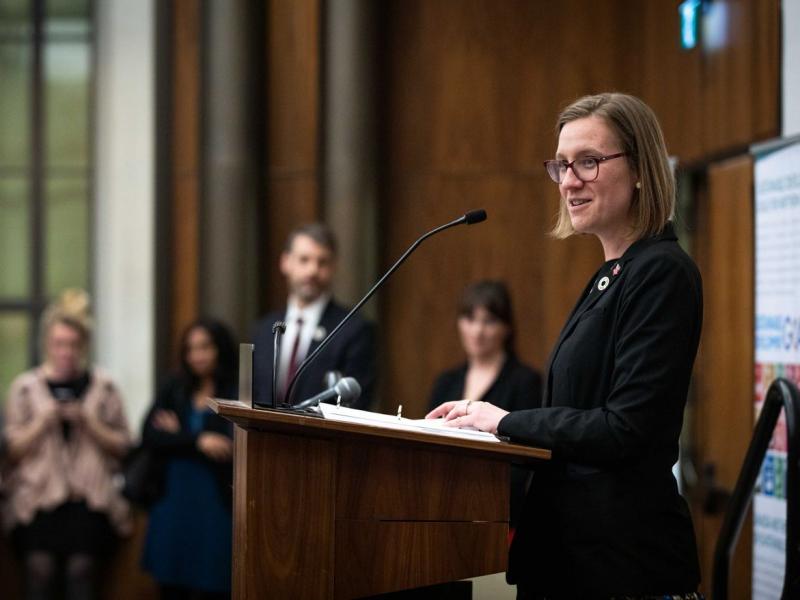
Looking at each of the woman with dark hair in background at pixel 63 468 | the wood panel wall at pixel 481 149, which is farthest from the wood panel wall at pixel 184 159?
the wood panel wall at pixel 481 149

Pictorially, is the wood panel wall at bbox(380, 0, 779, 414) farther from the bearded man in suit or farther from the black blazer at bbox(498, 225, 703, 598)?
the black blazer at bbox(498, 225, 703, 598)

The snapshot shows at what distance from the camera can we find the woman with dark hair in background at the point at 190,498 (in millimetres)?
5027

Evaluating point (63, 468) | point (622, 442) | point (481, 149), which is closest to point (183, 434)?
point (63, 468)

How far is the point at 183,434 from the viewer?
200 inches

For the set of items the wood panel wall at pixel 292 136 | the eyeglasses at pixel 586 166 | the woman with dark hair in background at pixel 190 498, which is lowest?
the woman with dark hair in background at pixel 190 498

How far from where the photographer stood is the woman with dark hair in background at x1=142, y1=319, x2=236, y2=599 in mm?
5027

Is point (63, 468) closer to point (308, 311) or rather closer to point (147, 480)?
point (147, 480)

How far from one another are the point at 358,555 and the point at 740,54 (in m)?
3.31

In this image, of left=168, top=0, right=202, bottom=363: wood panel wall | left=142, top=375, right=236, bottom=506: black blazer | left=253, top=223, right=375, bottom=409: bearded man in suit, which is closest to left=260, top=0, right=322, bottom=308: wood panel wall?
left=168, top=0, right=202, bottom=363: wood panel wall

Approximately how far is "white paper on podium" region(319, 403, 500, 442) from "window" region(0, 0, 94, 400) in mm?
4617

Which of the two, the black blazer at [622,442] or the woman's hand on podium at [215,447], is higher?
the black blazer at [622,442]

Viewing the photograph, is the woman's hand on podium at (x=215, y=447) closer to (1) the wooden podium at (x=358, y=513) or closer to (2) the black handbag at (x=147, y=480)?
(2) the black handbag at (x=147, y=480)

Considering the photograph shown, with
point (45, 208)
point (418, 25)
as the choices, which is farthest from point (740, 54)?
point (45, 208)

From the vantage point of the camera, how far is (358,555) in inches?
82.3
